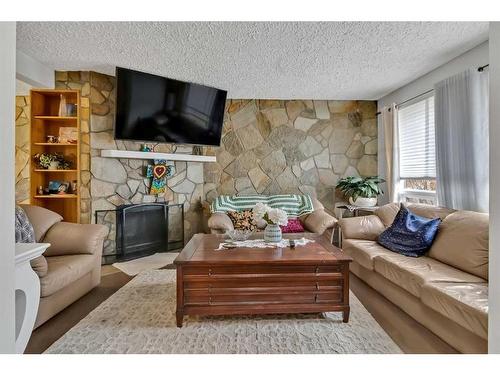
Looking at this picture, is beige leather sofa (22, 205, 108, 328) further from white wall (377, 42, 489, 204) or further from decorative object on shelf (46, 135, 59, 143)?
white wall (377, 42, 489, 204)

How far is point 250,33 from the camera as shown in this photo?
8.08 ft

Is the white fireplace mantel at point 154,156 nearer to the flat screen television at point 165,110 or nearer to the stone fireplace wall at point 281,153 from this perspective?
the stone fireplace wall at point 281,153

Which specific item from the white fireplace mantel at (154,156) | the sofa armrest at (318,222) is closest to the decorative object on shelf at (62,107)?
the white fireplace mantel at (154,156)

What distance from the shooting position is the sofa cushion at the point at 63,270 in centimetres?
197

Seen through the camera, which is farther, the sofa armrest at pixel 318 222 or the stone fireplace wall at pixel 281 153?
the stone fireplace wall at pixel 281 153

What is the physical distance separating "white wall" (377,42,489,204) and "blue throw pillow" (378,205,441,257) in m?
1.55

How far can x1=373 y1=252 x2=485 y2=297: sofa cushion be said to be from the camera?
1906 mm

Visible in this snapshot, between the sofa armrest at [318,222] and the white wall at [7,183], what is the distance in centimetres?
294

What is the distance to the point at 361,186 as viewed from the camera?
161 inches

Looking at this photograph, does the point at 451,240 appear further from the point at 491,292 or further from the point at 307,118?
the point at 307,118

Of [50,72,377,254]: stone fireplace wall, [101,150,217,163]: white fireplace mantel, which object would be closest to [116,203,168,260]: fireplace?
[50,72,377,254]: stone fireplace wall

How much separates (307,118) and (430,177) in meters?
2.00

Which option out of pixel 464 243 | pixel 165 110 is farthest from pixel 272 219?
pixel 165 110
